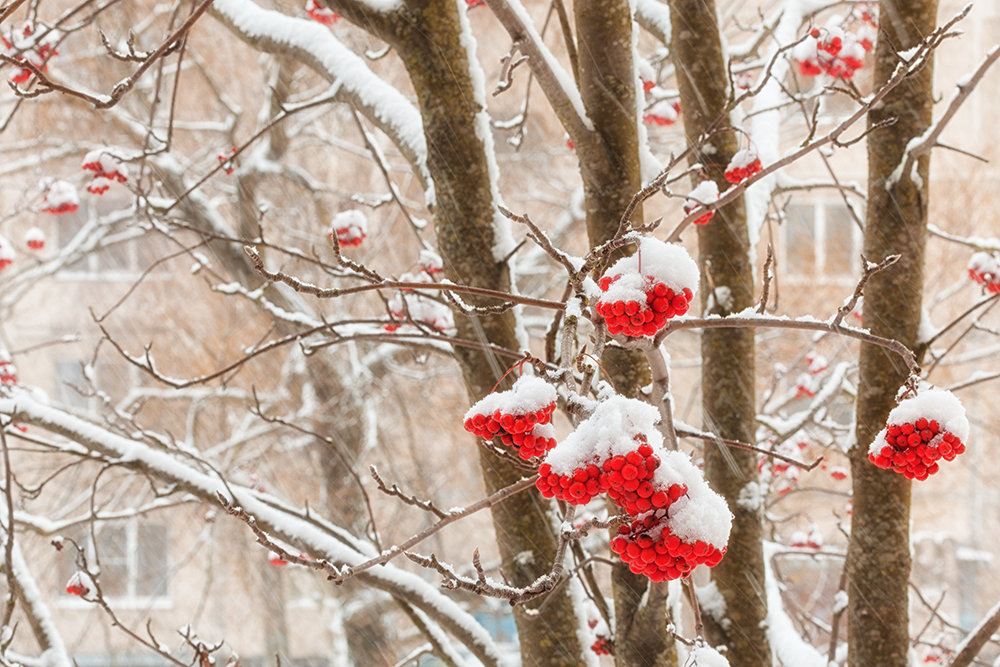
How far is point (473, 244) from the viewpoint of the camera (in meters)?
2.73

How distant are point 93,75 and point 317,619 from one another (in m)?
8.41

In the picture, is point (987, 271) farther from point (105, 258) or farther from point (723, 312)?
point (105, 258)

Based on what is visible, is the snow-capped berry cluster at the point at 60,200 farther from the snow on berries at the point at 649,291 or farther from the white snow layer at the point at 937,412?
the white snow layer at the point at 937,412

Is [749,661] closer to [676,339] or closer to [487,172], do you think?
[487,172]

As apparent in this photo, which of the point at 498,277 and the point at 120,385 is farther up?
the point at 120,385

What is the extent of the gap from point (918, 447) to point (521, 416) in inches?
36.7

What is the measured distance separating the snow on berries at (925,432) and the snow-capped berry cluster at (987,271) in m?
2.19

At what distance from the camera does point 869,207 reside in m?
3.00

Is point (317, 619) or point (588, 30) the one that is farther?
point (317, 619)

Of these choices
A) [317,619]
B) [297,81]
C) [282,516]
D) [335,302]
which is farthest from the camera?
[317,619]

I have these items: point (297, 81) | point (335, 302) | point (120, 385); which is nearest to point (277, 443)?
point (335, 302)

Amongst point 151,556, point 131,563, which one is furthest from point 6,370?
point 151,556

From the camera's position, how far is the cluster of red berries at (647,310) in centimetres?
147

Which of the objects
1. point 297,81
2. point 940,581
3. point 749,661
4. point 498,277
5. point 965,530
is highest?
point 297,81
